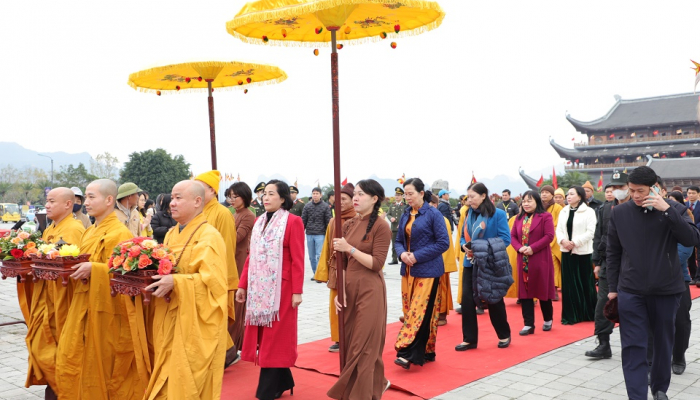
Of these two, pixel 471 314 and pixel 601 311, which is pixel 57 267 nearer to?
pixel 471 314

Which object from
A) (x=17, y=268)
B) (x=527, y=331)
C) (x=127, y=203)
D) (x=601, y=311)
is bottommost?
(x=527, y=331)

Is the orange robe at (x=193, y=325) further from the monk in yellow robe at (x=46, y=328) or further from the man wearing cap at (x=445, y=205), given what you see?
the man wearing cap at (x=445, y=205)

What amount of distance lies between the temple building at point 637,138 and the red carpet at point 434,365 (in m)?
40.9

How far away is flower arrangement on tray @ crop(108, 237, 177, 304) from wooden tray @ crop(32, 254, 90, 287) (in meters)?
0.66

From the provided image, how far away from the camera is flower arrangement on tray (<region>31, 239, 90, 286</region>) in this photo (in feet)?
14.1

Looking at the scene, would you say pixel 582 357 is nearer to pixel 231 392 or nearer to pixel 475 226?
pixel 475 226

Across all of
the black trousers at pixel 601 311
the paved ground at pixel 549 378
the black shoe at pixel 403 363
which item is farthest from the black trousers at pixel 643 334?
the black shoe at pixel 403 363

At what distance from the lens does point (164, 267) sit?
3.73 m

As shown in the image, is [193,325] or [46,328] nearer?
[193,325]

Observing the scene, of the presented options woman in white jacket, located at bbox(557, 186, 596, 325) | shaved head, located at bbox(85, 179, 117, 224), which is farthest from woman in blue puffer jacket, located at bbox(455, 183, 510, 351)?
shaved head, located at bbox(85, 179, 117, 224)

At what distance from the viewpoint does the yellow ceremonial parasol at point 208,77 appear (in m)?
6.39

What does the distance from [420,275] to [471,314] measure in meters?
1.16

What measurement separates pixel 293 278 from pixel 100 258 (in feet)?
4.73

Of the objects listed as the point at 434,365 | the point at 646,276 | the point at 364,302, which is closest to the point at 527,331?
the point at 434,365
